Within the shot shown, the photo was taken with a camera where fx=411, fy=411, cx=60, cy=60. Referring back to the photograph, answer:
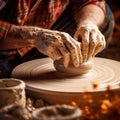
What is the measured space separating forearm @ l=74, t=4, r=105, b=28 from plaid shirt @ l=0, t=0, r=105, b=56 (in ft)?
0.14

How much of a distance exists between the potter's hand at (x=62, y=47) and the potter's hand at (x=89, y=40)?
0.19 ft

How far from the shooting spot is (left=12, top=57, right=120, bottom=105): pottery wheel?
1809 millimetres

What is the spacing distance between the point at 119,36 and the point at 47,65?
1922 mm

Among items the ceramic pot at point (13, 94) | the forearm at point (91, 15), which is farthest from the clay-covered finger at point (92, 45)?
the ceramic pot at point (13, 94)

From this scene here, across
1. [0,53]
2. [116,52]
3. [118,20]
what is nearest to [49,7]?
[0,53]

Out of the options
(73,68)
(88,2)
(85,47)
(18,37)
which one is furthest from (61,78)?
(88,2)

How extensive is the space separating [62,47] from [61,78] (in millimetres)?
155

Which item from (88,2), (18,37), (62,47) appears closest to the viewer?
(62,47)

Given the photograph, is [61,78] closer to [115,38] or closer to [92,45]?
[92,45]

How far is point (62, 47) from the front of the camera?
1.92m

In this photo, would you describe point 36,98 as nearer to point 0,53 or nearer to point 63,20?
point 0,53

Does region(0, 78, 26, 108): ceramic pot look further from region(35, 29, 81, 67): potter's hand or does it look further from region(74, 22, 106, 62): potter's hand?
region(74, 22, 106, 62): potter's hand

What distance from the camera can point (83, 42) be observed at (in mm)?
1997

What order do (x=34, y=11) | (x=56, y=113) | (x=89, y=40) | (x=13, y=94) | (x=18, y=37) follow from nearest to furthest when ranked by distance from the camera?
(x=56, y=113) < (x=13, y=94) < (x=89, y=40) < (x=18, y=37) < (x=34, y=11)
